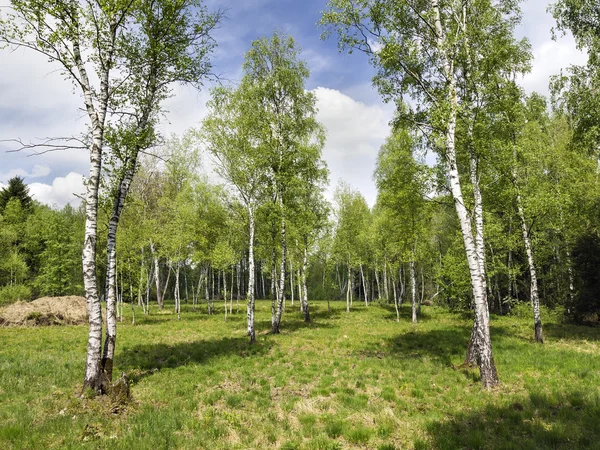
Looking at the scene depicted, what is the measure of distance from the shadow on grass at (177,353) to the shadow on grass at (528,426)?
10.7 m

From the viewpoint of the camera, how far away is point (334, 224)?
137ft

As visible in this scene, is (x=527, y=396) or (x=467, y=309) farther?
(x=467, y=309)

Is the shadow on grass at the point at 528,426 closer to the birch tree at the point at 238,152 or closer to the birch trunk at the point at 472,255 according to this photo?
the birch trunk at the point at 472,255

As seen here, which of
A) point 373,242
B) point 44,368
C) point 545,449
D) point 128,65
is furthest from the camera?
point 373,242

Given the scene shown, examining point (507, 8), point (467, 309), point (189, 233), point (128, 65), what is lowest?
point (467, 309)

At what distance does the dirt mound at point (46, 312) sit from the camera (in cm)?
2478

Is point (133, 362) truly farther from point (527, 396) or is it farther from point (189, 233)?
point (189, 233)

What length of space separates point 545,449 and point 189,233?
31351mm

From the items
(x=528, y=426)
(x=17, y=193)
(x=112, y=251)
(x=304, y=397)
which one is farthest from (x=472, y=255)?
(x=17, y=193)

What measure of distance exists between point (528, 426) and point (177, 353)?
15.1 m

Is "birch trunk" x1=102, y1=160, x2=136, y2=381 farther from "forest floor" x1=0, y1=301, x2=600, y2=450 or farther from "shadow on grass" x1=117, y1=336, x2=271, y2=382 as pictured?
"shadow on grass" x1=117, y1=336, x2=271, y2=382

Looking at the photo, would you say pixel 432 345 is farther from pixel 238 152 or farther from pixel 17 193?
pixel 17 193

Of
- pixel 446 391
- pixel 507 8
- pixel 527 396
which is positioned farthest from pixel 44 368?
pixel 507 8

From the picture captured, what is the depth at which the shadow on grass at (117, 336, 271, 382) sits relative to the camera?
14174mm
